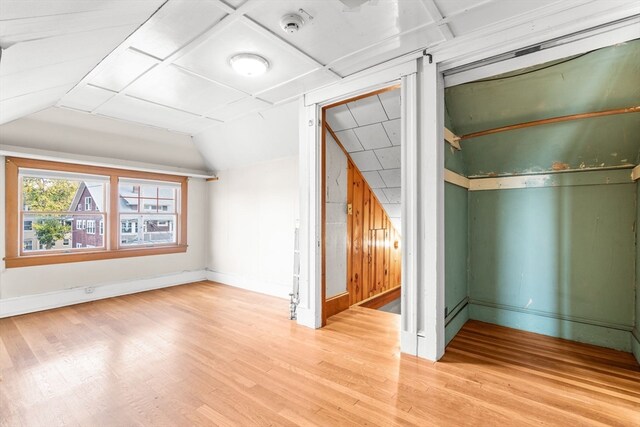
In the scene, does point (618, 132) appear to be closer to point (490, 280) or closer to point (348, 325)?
point (490, 280)

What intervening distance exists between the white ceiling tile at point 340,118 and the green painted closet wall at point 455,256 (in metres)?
1.32

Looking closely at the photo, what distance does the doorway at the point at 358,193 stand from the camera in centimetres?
323

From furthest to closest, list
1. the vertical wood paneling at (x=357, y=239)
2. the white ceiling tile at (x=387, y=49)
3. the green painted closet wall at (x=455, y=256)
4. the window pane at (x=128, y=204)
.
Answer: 1. the window pane at (x=128, y=204)
2. the vertical wood paneling at (x=357, y=239)
3. the green painted closet wall at (x=455, y=256)
4. the white ceiling tile at (x=387, y=49)

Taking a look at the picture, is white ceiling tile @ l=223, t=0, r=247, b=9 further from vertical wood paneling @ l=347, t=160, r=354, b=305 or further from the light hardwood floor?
the light hardwood floor

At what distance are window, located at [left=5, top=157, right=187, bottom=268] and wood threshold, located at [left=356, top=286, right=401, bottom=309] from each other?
321 cm

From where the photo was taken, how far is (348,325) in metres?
3.21

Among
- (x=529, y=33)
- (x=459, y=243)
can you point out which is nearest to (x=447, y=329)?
(x=459, y=243)

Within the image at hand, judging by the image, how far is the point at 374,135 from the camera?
344 centimetres

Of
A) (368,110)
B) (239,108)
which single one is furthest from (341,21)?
(239,108)

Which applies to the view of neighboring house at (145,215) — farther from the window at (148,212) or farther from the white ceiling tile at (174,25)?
the white ceiling tile at (174,25)

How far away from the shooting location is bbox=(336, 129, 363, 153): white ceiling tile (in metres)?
3.58

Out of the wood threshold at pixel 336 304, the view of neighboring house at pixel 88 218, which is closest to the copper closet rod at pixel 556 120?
the wood threshold at pixel 336 304

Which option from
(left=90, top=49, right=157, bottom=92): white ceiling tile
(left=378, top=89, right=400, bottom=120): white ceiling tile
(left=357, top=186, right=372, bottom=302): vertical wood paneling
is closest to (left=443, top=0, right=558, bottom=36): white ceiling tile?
(left=378, top=89, right=400, bottom=120): white ceiling tile

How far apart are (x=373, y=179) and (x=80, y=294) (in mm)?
4210
